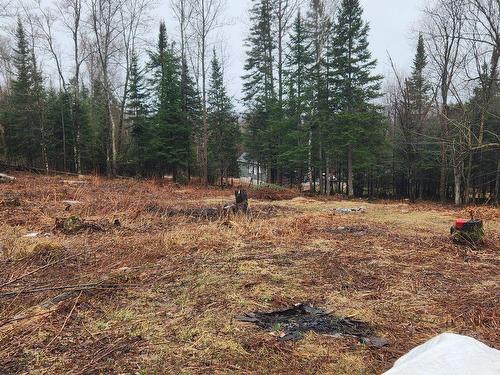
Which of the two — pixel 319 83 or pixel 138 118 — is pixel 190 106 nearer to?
pixel 138 118

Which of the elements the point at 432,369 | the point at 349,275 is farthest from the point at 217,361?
the point at 349,275

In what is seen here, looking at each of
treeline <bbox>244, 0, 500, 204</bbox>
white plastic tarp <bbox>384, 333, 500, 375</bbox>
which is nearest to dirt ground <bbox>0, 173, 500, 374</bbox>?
white plastic tarp <bbox>384, 333, 500, 375</bbox>

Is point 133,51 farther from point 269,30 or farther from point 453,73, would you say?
point 453,73

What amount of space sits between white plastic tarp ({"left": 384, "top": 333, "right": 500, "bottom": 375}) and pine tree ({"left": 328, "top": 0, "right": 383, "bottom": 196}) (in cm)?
2180

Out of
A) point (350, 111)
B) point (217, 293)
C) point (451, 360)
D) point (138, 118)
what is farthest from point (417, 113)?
point (451, 360)

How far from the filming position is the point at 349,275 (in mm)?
5055

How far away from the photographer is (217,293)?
4.26m

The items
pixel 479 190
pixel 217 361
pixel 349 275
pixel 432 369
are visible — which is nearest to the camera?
pixel 432 369

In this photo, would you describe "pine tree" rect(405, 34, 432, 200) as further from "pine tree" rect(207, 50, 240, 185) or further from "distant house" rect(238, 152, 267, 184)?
"pine tree" rect(207, 50, 240, 185)

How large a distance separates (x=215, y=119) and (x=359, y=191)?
49.7 feet

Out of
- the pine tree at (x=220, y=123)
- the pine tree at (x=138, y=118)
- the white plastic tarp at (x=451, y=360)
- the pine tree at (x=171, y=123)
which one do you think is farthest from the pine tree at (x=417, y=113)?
the white plastic tarp at (x=451, y=360)

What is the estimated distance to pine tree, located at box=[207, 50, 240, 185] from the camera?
32.3 metres

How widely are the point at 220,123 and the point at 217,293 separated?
2889cm

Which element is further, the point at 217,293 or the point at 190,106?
the point at 190,106
